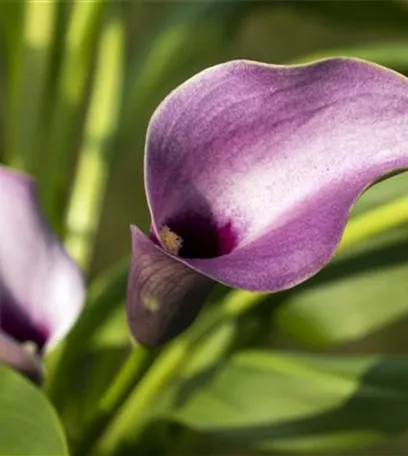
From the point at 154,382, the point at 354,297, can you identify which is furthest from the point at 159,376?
the point at 354,297

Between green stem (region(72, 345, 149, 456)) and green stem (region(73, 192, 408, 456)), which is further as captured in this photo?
green stem (region(73, 192, 408, 456))

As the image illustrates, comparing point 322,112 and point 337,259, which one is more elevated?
point 322,112

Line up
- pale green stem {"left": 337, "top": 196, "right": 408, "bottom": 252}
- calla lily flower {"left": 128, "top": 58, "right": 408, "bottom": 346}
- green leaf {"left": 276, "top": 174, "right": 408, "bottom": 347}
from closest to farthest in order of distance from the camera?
calla lily flower {"left": 128, "top": 58, "right": 408, "bottom": 346} < pale green stem {"left": 337, "top": 196, "right": 408, "bottom": 252} < green leaf {"left": 276, "top": 174, "right": 408, "bottom": 347}

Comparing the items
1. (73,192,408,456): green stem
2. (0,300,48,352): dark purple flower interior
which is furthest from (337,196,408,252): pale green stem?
(0,300,48,352): dark purple flower interior

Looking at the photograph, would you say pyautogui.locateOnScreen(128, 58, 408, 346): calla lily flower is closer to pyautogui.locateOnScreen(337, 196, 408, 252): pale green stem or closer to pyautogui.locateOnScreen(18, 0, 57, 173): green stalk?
pyautogui.locateOnScreen(337, 196, 408, 252): pale green stem

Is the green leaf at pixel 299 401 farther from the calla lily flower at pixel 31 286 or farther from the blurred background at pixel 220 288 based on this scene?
the calla lily flower at pixel 31 286

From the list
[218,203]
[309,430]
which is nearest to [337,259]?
[309,430]

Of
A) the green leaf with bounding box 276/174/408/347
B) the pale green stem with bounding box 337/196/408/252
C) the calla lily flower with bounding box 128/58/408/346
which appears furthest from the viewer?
the green leaf with bounding box 276/174/408/347

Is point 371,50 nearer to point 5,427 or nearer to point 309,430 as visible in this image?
point 309,430
